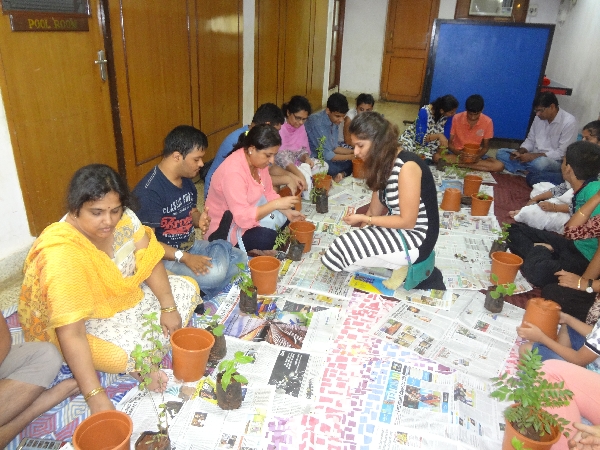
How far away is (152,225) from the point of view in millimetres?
2273

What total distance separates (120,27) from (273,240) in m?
1.88

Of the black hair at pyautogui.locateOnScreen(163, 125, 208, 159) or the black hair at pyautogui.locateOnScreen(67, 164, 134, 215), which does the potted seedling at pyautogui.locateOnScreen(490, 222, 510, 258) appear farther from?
the black hair at pyautogui.locateOnScreen(67, 164, 134, 215)

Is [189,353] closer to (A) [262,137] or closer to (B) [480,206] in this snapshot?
(A) [262,137]

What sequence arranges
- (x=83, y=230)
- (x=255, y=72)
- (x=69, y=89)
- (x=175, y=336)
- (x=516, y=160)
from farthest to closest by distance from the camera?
1. (x=255, y=72)
2. (x=516, y=160)
3. (x=69, y=89)
4. (x=175, y=336)
5. (x=83, y=230)

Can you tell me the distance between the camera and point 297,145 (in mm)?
4016

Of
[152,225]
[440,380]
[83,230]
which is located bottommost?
[440,380]

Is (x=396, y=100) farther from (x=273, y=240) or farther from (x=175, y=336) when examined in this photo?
(x=175, y=336)

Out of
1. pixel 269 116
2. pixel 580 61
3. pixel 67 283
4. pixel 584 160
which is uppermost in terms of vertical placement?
pixel 580 61

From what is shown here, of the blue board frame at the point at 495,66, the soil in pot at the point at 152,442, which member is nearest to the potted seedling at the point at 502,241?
the soil in pot at the point at 152,442

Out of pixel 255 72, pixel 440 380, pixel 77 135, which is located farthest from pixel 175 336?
pixel 255 72

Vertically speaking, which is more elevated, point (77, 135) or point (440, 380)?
point (77, 135)

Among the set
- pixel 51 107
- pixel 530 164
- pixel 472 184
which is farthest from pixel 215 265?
pixel 530 164

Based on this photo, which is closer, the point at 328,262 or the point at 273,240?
the point at 328,262

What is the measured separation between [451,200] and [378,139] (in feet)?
5.21
